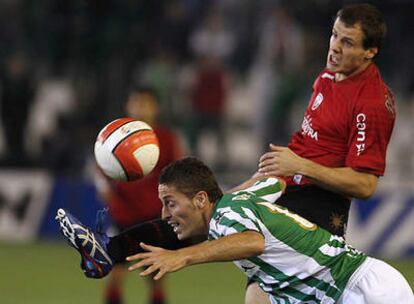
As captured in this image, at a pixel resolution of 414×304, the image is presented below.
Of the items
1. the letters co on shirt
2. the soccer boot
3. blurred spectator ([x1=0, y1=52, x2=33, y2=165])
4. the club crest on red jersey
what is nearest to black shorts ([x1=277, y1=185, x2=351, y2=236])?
the letters co on shirt

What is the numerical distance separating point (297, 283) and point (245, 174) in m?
8.85

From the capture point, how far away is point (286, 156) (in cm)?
613

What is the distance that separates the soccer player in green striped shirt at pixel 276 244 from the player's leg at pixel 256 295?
0.45 meters

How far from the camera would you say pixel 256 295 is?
6.61 m

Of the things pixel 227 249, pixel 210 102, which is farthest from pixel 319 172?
pixel 210 102

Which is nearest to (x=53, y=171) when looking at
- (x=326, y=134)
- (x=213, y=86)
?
(x=213, y=86)

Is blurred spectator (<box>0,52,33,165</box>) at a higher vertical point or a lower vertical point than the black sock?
lower

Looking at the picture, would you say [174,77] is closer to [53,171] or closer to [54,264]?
[53,171]

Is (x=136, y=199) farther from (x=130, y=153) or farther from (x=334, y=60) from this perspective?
(x=334, y=60)

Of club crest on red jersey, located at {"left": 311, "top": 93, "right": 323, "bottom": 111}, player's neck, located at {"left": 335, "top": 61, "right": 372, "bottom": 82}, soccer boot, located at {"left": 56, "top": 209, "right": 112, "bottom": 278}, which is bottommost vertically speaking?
soccer boot, located at {"left": 56, "top": 209, "right": 112, "bottom": 278}

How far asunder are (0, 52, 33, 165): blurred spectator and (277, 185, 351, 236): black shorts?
348 inches

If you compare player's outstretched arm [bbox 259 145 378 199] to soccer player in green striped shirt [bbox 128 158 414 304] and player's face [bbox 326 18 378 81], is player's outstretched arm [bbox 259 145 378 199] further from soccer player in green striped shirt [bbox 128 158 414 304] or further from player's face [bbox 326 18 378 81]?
player's face [bbox 326 18 378 81]

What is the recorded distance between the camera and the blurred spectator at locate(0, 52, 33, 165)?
15.0m

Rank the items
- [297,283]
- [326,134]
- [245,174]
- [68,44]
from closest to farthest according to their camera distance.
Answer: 1. [297,283]
2. [326,134]
3. [245,174]
4. [68,44]
